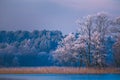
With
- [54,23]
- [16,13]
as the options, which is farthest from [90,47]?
[16,13]

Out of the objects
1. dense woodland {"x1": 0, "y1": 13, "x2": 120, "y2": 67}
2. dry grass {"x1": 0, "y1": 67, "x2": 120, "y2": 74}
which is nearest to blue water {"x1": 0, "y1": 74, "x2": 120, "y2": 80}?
dry grass {"x1": 0, "y1": 67, "x2": 120, "y2": 74}

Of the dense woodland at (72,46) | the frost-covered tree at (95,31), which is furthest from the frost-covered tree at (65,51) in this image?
the frost-covered tree at (95,31)

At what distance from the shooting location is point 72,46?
4.68m

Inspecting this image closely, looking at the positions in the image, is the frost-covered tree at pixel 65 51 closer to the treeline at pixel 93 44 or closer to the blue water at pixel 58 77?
the treeline at pixel 93 44

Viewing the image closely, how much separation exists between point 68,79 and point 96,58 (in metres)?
0.66

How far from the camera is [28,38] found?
4.71 meters

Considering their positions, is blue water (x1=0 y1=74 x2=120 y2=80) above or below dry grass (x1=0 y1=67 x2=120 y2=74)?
below

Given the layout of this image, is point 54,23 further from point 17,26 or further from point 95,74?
point 95,74

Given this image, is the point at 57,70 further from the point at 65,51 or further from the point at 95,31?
the point at 95,31

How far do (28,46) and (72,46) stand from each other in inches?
33.1

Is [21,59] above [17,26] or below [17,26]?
below

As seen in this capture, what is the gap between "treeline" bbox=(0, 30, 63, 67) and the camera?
4.62 m

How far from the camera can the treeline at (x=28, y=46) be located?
15.2ft

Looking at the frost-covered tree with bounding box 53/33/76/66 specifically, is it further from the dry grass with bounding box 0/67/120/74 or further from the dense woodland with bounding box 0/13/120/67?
the dry grass with bounding box 0/67/120/74
